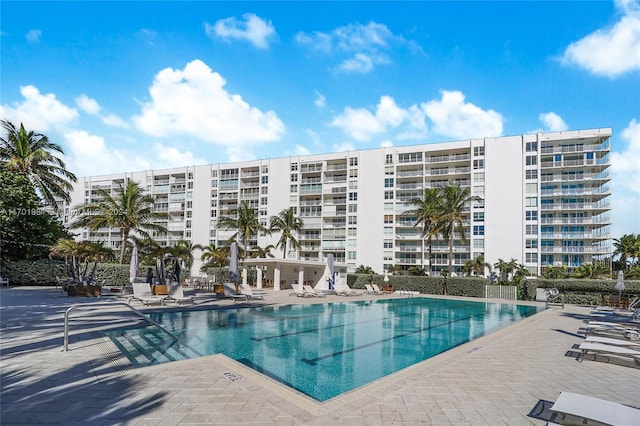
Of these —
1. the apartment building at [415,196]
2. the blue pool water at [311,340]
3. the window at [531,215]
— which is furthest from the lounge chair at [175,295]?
the window at [531,215]

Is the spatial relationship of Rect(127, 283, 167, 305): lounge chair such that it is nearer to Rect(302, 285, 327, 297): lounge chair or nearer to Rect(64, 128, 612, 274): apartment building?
Rect(302, 285, 327, 297): lounge chair

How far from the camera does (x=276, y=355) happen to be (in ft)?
30.9

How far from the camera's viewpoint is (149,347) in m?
8.99

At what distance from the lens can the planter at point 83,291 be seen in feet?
63.7

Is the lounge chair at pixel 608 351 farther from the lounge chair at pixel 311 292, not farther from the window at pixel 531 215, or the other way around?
the window at pixel 531 215

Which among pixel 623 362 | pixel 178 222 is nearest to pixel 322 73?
pixel 623 362

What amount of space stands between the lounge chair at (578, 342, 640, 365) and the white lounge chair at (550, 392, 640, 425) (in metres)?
4.22

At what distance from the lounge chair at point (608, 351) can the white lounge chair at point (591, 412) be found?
4.22m

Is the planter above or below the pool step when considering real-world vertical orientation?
below

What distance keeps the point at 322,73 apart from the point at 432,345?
1694 centimetres

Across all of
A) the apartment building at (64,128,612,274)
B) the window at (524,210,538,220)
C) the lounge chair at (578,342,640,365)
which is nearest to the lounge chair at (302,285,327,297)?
the lounge chair at (578,342,640,365)

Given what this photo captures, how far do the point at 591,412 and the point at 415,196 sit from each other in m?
52.6

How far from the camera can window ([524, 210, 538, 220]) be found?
49500mm

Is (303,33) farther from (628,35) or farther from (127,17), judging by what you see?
(628,35)
